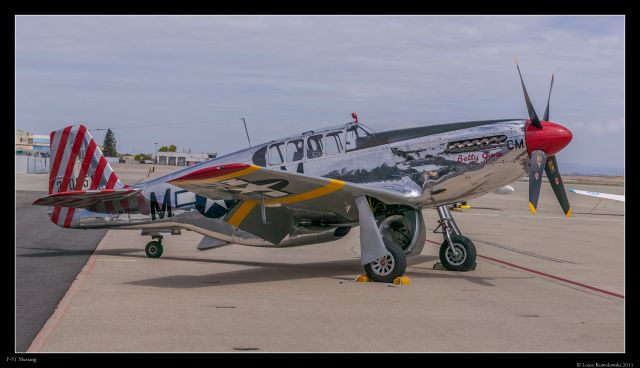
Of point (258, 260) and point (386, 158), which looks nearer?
point (386, 158)

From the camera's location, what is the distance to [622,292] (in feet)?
38.5

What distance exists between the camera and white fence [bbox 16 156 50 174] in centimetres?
7444

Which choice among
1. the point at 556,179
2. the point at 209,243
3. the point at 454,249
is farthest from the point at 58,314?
the point at 556,179

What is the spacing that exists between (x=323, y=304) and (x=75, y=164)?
7.54 m

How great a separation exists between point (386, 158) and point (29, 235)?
10.2 metres

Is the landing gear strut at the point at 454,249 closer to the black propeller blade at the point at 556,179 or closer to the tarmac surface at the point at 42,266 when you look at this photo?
the black propeller blade at the point at 556,179

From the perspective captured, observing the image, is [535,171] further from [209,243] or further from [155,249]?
[155,249]

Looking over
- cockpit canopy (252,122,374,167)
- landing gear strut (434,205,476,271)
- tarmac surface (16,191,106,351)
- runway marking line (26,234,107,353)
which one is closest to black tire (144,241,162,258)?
tarmac surface (16,191,106,351)

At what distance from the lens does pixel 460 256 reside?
1376 cm

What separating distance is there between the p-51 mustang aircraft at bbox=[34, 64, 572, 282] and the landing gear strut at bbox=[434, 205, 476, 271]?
0.06 feet

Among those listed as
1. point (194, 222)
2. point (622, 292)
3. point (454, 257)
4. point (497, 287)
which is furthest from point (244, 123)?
point (622, 292)

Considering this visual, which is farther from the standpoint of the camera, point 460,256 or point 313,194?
point 460,256

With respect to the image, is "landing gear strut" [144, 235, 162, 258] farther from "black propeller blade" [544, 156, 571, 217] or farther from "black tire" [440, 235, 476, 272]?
"black propeller blade" [544, 156, 571, 217]
